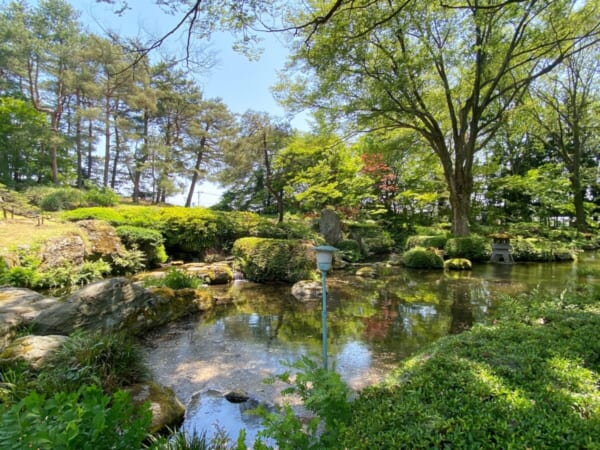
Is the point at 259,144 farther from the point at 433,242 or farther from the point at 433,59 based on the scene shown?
the point at 433,242

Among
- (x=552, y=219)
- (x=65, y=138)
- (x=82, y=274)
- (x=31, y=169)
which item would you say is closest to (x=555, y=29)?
(x=552, y=219)

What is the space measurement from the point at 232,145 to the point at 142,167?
8.26m

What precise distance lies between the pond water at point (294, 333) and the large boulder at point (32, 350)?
1.09 m

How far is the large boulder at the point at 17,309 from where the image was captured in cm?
332

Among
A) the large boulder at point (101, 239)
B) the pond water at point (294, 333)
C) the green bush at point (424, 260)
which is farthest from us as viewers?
the green bush at point (424, 260)

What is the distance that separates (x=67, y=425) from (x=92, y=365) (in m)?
1.99

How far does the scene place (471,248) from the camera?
12406 millimetres

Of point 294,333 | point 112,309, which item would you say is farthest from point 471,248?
point 112,309

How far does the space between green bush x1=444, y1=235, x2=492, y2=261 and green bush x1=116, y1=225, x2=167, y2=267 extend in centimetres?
1114

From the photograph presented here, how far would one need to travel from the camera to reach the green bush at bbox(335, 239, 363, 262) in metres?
13.1

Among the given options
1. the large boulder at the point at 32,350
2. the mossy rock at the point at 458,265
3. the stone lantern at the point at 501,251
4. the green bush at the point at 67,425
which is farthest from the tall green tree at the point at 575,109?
the large boulder at the point at 32,350

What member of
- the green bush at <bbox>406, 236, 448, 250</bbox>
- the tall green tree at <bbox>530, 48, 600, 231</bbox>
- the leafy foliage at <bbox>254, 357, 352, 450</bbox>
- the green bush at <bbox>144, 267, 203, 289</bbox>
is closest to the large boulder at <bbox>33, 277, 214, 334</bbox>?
the green bush at <bbox>144, 267, 203, 289</bbox>

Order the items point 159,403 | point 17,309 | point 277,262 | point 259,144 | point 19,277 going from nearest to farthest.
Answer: point 159,403 → point 17,309 → point 19,277 → point 277,262 → point 259,144

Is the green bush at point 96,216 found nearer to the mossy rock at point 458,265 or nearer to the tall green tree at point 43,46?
the tall green tree at point 43,46
